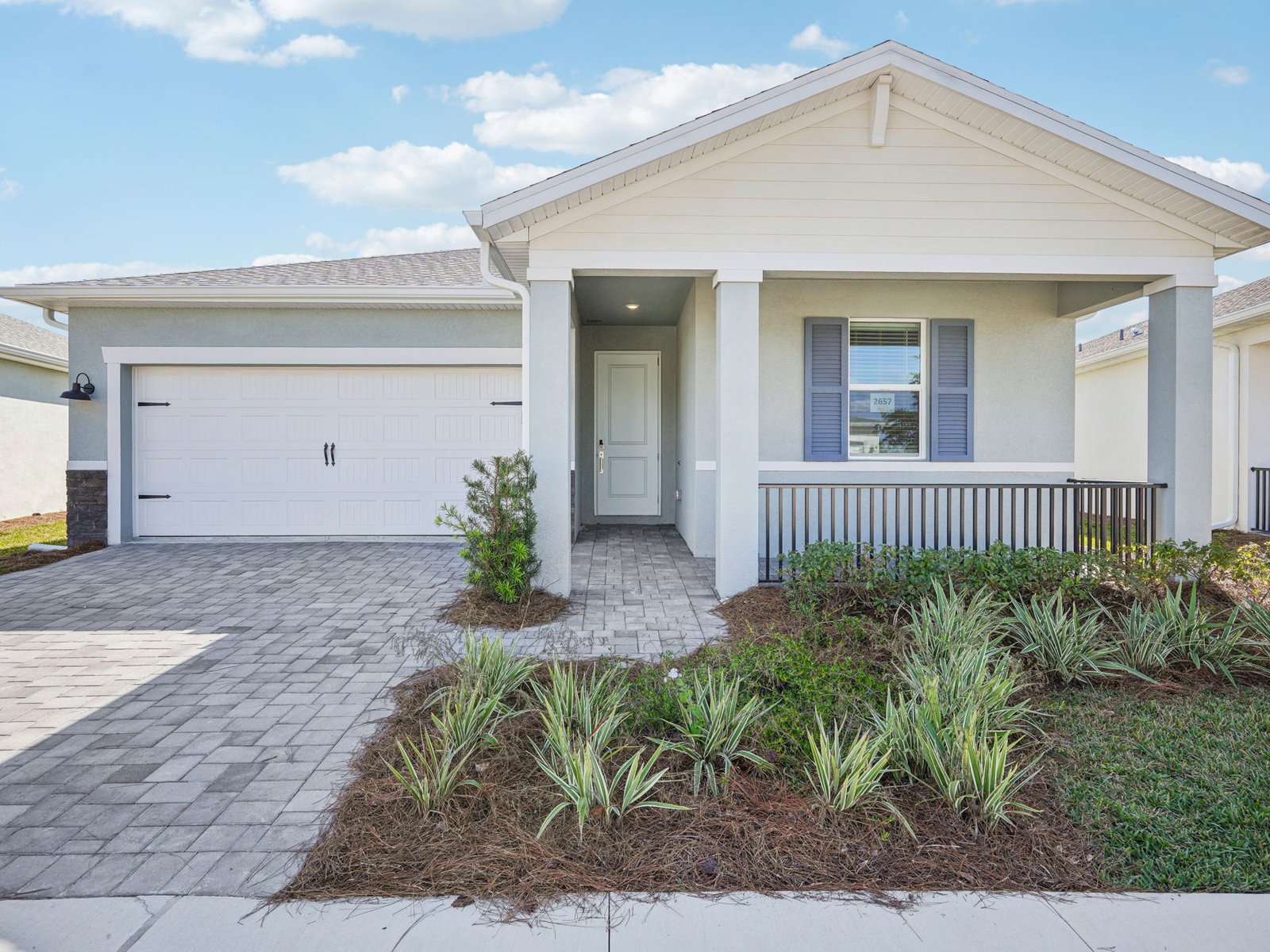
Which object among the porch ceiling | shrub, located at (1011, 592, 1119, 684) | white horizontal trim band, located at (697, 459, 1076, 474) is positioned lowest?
shrub, located at (1011, 592, 1119, 684)

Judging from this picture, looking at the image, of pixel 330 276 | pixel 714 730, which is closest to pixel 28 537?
pixel 330 276

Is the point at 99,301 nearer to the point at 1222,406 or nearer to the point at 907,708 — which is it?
the point at 907,708

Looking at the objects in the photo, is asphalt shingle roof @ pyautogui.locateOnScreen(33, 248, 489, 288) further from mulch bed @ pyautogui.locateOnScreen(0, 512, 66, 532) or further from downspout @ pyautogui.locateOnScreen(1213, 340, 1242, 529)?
downspout @ pyautogui.locateOnScreen(1213, 340, 1242, 529)

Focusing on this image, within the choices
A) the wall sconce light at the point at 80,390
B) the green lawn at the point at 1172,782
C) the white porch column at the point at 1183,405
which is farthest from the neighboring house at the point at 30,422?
the white porch column at the point at 1183,405

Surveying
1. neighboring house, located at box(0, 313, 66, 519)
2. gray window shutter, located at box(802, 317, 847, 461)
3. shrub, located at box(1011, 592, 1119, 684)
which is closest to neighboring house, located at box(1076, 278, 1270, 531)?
gray window shutter, located at box(802, 317, 847, 461)

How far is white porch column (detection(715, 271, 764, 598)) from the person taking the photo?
6164 mm

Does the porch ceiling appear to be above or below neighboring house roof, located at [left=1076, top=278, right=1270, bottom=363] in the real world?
below

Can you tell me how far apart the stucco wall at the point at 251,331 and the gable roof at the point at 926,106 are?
10.8 ft

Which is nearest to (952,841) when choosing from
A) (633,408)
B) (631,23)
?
(633,408)

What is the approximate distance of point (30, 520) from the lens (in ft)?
40.7

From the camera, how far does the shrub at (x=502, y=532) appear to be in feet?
19.2

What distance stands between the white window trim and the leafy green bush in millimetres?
1918

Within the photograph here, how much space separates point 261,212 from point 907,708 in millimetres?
23425

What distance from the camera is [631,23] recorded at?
11367mm
